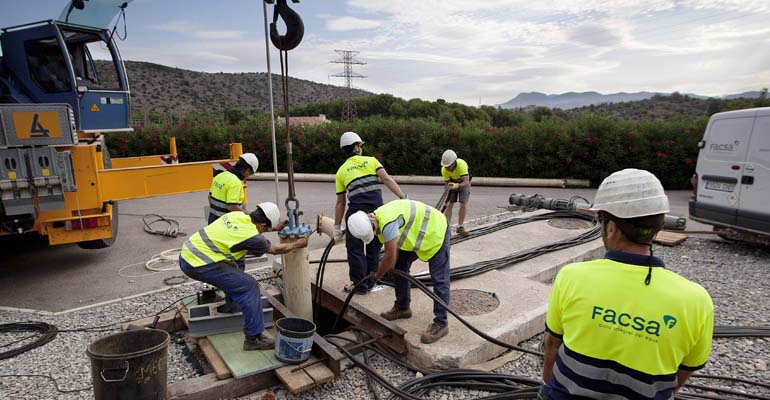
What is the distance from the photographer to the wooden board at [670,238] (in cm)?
735

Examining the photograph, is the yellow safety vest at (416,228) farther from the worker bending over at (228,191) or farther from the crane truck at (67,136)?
the crane truck at (67,136)

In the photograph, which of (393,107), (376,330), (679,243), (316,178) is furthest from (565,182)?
(393,107)

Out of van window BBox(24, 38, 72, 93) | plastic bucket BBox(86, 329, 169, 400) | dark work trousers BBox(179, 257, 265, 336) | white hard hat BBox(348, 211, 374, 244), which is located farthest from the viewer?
van window BBox(24, 38, 72, 93)

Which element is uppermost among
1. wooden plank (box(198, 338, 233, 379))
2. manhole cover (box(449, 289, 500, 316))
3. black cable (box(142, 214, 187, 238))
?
manhole cover (box(449, 289, 500, 316))

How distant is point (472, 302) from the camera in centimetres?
477

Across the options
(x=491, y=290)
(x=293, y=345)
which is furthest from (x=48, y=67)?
(x=491, y=290)

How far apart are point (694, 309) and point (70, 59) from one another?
7.74 meters

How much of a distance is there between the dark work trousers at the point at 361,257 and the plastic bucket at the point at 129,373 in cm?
215

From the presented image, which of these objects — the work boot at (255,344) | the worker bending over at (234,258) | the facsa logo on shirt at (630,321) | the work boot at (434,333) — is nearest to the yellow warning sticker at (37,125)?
the worker bending over at (234,258)

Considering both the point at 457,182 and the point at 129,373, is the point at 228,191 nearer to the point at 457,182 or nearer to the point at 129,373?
the point at 129,373

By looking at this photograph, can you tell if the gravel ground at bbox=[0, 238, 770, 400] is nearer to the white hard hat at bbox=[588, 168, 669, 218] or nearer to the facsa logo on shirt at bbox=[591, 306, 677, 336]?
the facsa logo on shirt at bbox=[591, 306, 677, 336]

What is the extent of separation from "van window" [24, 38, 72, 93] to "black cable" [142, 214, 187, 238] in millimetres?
2898

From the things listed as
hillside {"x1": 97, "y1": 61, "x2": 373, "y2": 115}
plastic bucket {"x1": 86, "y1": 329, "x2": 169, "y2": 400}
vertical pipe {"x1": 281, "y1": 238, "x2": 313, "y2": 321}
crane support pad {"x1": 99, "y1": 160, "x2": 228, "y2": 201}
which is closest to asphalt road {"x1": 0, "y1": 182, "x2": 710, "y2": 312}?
crane support pad {"x1": 99, "y1": 160, "x2": 228, "y2": 201}

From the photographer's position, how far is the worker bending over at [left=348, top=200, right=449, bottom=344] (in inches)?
145
